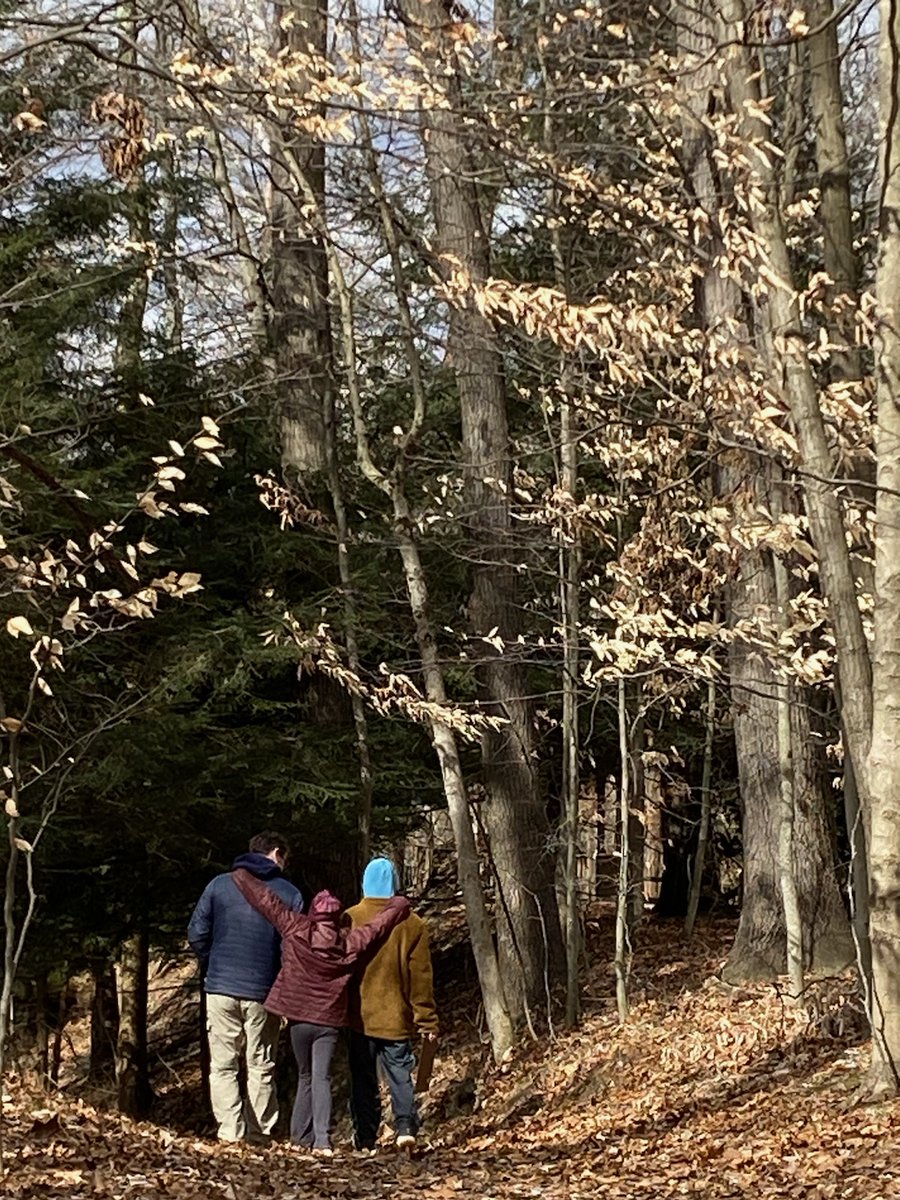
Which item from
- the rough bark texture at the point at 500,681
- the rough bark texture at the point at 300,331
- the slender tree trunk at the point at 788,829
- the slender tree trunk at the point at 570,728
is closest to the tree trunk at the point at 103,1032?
the rough bark texture at the point at 500,681

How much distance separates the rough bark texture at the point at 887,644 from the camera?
21.1 ft

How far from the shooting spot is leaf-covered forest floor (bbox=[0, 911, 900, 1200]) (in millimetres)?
6004

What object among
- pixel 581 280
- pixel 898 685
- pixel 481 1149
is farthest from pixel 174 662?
pixel 898 685

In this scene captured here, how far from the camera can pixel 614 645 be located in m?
8.41

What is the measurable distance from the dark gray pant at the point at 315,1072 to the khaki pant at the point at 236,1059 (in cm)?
21

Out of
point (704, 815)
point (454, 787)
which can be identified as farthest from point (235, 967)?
point (704, 815)

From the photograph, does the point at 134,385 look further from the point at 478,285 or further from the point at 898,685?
the point at 898,685

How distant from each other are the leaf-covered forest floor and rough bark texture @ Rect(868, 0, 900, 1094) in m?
0.55

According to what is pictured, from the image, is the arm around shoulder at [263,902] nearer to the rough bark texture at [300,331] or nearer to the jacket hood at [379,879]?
the jacket hood at [379,879]

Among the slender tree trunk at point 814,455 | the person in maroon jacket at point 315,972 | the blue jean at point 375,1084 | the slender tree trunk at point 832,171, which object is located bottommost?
the blue jean at point 375,1084

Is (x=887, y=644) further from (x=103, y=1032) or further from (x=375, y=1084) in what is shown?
(x=103, y=1032)

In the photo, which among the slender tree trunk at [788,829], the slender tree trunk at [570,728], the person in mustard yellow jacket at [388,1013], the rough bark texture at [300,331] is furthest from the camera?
the rough bark texture at [300,331]

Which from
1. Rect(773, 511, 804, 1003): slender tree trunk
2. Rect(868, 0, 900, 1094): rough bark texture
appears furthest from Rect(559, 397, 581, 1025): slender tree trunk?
Rect(868, 0, 900, 1094): rough bark texture

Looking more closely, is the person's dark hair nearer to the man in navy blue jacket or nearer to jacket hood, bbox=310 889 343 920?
the man in navy blue jacket
